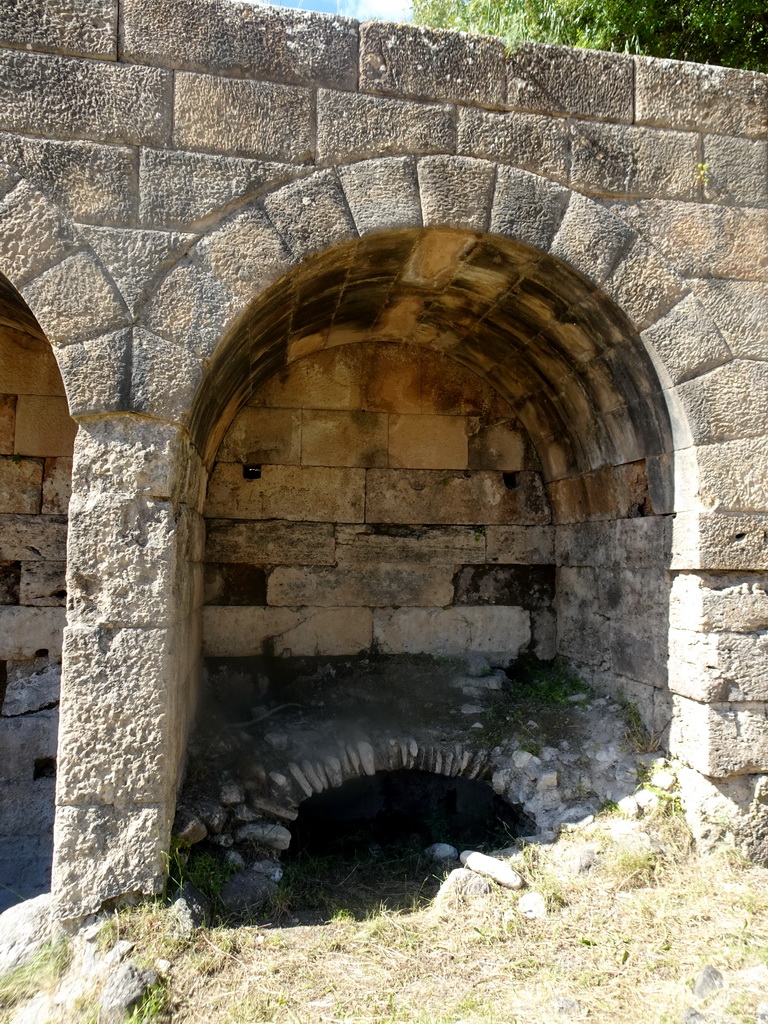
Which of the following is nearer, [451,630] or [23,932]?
[23,932]

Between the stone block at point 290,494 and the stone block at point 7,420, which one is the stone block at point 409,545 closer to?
the stone block at point 290,494

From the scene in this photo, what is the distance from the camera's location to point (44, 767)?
4.75 m

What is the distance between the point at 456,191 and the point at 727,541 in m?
2.23

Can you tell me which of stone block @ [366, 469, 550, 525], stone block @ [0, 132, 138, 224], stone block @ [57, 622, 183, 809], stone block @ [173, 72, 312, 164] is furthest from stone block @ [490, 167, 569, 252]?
stone block @ [57, 622, 183, 809]

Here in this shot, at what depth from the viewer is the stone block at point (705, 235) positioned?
153 inches

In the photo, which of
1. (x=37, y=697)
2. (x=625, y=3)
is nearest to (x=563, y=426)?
(x=37, y=697)

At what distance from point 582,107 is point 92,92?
2396 millimetres

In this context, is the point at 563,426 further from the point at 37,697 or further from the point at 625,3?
the point at 625,3

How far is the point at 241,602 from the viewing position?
17.0 feet

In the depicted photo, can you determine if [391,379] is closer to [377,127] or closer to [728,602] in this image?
[377,127]

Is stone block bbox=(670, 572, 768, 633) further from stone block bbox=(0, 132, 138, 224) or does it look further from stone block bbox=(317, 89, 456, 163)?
stone block bbox=(0, 132, 138, 224)

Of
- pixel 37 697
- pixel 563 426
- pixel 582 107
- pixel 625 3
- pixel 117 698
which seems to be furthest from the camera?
pixel 625 3

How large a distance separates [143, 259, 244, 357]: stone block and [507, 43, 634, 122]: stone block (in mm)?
1810

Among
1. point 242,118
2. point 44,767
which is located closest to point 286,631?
point 44,767
